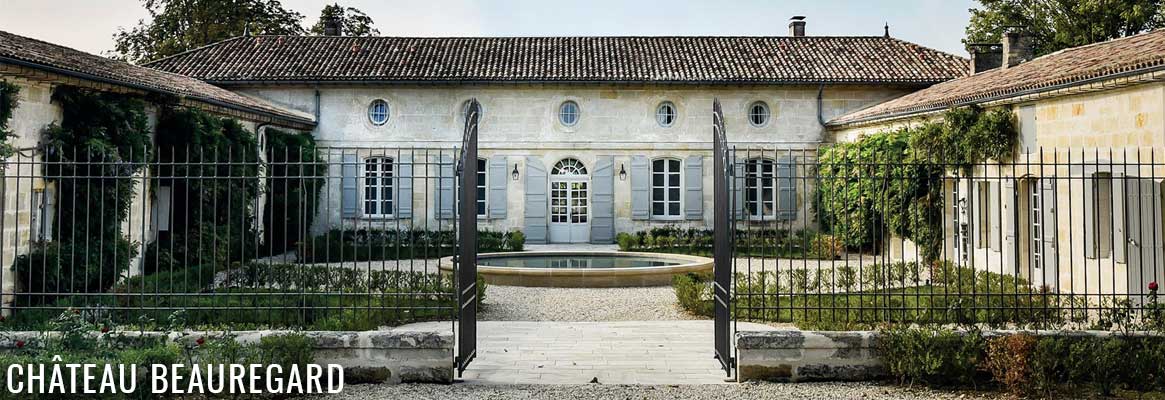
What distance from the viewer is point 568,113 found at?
70.4 feet

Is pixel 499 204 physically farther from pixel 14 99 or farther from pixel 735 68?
pixel 14 99

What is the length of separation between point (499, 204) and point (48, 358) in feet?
51.3

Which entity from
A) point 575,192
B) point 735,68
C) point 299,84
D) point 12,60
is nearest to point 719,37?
point 735,68

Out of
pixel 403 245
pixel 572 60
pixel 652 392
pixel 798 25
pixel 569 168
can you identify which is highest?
pixel 798 25

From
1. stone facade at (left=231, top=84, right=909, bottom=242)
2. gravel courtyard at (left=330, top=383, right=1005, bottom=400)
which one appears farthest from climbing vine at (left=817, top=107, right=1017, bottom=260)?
gravel courtyard at (left=330, top=383, right=1005, bottom=400)

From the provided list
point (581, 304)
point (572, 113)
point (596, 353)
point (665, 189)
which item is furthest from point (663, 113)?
point (596, 353)

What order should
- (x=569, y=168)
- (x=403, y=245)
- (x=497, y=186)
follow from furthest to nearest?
(x=569, y=168)
(x=497, y=186)
(x=403, y=245)

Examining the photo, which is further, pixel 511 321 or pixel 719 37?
pixel 719 37

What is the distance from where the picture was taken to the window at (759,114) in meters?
21.3

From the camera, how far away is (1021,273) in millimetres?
12812

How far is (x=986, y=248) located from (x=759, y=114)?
1346cm

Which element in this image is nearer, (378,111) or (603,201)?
(378,111)

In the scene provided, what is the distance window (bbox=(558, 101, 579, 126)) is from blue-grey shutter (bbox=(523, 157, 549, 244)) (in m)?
1.10

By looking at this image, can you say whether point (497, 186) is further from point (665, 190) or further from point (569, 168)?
point (665, 190)
